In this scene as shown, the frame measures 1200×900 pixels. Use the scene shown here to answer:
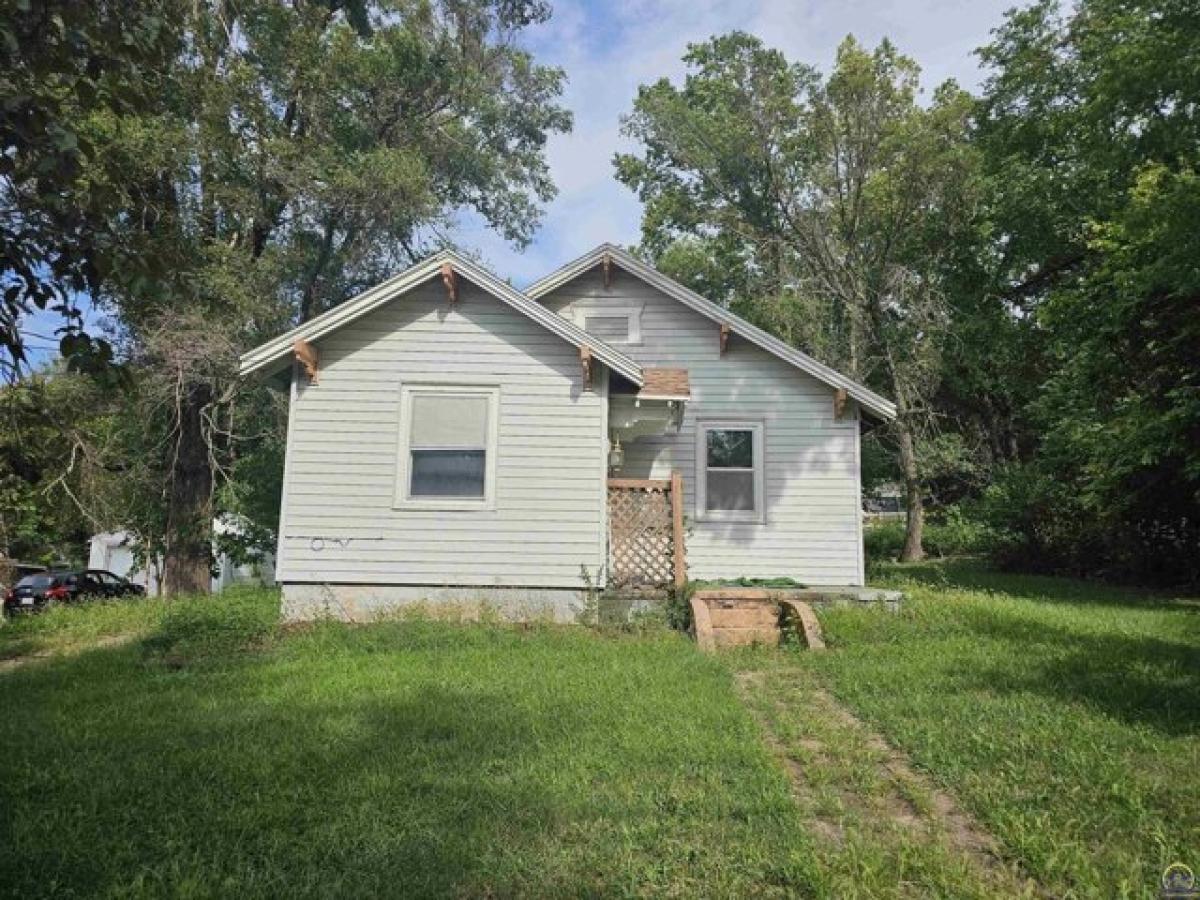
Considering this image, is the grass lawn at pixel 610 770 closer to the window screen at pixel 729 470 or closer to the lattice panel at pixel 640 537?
the lattice panel at pixel 640 537

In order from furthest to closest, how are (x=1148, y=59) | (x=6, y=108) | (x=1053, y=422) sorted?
(x=1053, y=422), (x=1148, y=59), (x=6, y=108)

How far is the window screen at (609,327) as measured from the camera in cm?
1307

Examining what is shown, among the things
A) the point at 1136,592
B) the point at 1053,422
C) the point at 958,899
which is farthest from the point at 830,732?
the point at 1053,422

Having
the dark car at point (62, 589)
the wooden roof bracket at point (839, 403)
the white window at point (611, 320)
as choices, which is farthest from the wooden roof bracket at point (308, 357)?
the dark car at point (62, 589)

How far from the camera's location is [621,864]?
136 inches

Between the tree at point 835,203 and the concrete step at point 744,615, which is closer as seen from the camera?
the concrete step at point 744,615

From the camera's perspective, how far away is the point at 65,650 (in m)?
10.6

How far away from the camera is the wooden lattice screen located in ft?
34.3

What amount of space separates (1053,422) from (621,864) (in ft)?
62.4

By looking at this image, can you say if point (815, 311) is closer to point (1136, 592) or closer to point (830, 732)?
point (1136, 592)

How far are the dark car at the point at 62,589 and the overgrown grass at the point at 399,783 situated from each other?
17.0 metres

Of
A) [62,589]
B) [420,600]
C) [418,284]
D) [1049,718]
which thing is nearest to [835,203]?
[418,284]

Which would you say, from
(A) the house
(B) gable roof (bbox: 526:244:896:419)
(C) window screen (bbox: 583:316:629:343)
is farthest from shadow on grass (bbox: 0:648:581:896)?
(B) gable roof (bbox: 526:244:896:419)

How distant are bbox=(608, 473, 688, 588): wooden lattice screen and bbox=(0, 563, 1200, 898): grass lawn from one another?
213 centimetres
